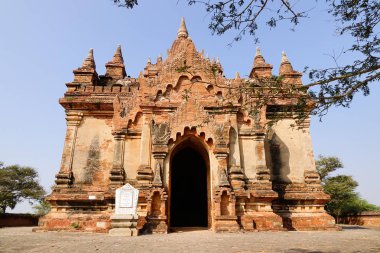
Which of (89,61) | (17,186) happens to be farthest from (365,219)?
(17,186)

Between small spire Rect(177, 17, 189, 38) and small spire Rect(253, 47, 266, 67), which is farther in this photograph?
small spire Rect(177, 17, 189, 38)

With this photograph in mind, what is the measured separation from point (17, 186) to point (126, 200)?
27674 mm

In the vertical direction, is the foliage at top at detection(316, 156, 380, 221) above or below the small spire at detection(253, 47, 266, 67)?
below

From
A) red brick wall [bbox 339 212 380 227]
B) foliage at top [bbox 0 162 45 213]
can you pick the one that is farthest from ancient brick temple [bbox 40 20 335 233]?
foliage at top [bbox 0 162 45 213]

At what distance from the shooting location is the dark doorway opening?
58.8ft

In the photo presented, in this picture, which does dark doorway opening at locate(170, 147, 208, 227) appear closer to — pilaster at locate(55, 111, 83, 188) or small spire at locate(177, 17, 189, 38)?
pilaster at locate(55, 111, 83, 188)

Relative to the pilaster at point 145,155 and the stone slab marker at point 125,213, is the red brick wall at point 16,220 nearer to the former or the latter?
the pilaster at point 145,155

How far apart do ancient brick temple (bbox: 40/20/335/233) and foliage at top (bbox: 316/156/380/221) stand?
17.3 m

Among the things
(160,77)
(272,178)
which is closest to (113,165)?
(160,77)

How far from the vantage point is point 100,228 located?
39.7 ft

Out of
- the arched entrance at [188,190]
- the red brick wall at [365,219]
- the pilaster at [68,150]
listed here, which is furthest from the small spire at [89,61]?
the red brick wall at [365,219]

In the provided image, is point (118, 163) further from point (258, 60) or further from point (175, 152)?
point (258, 60)

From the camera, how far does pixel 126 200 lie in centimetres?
1127

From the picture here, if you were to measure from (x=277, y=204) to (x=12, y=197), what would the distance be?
3046 centimetres
